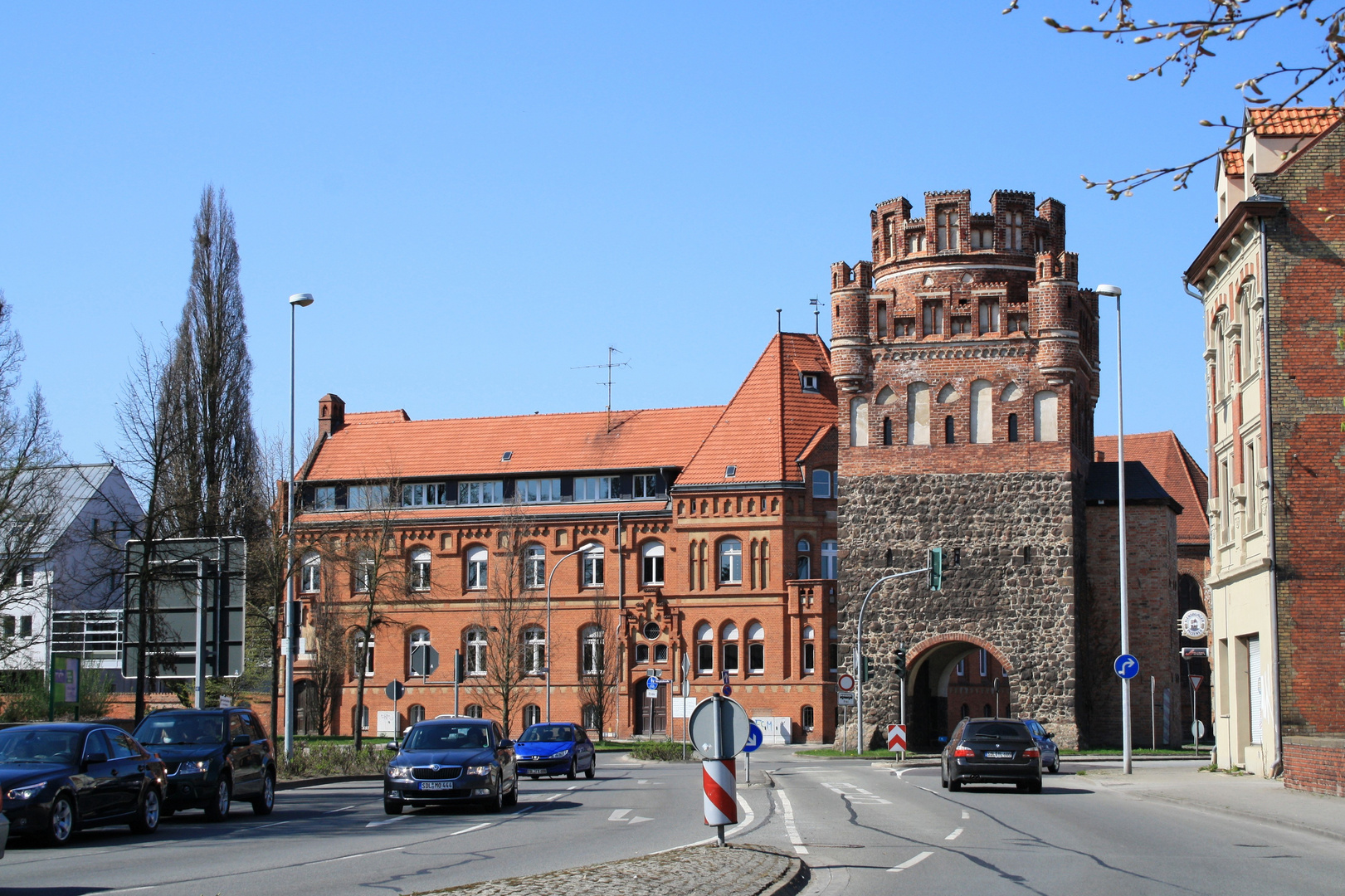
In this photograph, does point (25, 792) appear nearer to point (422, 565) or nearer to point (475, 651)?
point (475, 651)

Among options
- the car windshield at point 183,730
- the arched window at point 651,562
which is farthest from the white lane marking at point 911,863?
the arched window at point 651,562

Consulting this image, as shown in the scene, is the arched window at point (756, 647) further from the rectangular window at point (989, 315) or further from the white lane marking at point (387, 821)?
the white lane marking at point (387, 821)

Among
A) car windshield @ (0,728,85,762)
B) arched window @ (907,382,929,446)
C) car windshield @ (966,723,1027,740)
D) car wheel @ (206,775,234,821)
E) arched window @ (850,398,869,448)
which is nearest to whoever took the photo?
car windshield @ (0,728,85,762)

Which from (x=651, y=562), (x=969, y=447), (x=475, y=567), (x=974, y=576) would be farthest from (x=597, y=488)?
(x=974, y=576)

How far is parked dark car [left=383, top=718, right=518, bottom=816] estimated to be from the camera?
21.5m

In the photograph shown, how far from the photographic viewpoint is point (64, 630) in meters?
60.4

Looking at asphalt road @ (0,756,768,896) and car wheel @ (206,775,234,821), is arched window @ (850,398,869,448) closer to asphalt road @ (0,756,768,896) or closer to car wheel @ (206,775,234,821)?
asphalt road @ (0,756,768,896)

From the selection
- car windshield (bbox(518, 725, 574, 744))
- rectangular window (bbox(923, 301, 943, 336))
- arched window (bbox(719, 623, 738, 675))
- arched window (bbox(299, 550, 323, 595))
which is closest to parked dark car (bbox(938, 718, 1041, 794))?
car windshield (bbox(518, 725, 574, 744))

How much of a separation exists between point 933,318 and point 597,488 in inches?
784

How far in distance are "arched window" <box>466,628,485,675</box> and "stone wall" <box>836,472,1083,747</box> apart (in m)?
19.8

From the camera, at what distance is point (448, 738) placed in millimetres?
22719

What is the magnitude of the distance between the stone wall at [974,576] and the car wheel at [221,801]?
3534cm

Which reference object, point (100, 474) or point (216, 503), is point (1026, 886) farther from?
point (100, 474)

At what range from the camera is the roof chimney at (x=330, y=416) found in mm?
76625
